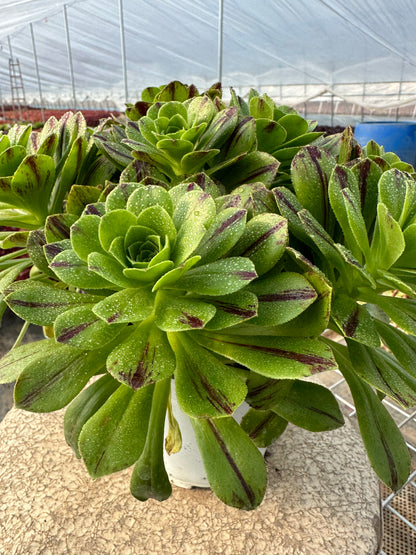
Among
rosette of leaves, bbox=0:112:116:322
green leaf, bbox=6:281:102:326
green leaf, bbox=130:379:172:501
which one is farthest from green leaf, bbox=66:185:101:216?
green leaf, bbox=130:379:172:501

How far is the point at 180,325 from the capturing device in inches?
13.3

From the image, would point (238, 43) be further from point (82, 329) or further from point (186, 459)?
point (82, 329)

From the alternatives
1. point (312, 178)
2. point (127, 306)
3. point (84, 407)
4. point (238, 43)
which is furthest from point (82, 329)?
point (238, 43)

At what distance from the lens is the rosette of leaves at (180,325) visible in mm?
350

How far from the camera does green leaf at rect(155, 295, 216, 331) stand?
33 cm

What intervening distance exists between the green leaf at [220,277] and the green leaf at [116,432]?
129 mm

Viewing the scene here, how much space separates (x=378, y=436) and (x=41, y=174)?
0.45m

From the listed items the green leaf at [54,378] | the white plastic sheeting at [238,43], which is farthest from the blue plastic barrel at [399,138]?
the green leaf at [54,378]

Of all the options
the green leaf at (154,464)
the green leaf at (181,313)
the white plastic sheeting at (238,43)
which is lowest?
the green leaf at (154,464)

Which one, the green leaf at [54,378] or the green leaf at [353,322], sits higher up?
the green leaf at [353,322]

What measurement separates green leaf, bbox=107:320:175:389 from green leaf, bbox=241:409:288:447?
5.7 inches

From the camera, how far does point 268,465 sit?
69 centimetres

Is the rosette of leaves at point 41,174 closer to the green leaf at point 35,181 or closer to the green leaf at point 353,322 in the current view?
the green leaf at point 35,181

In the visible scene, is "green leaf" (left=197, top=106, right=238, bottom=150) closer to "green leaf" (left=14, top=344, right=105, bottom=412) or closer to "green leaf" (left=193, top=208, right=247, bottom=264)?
"green leaf" (left=193, top=208, right=247, bottom=264)
